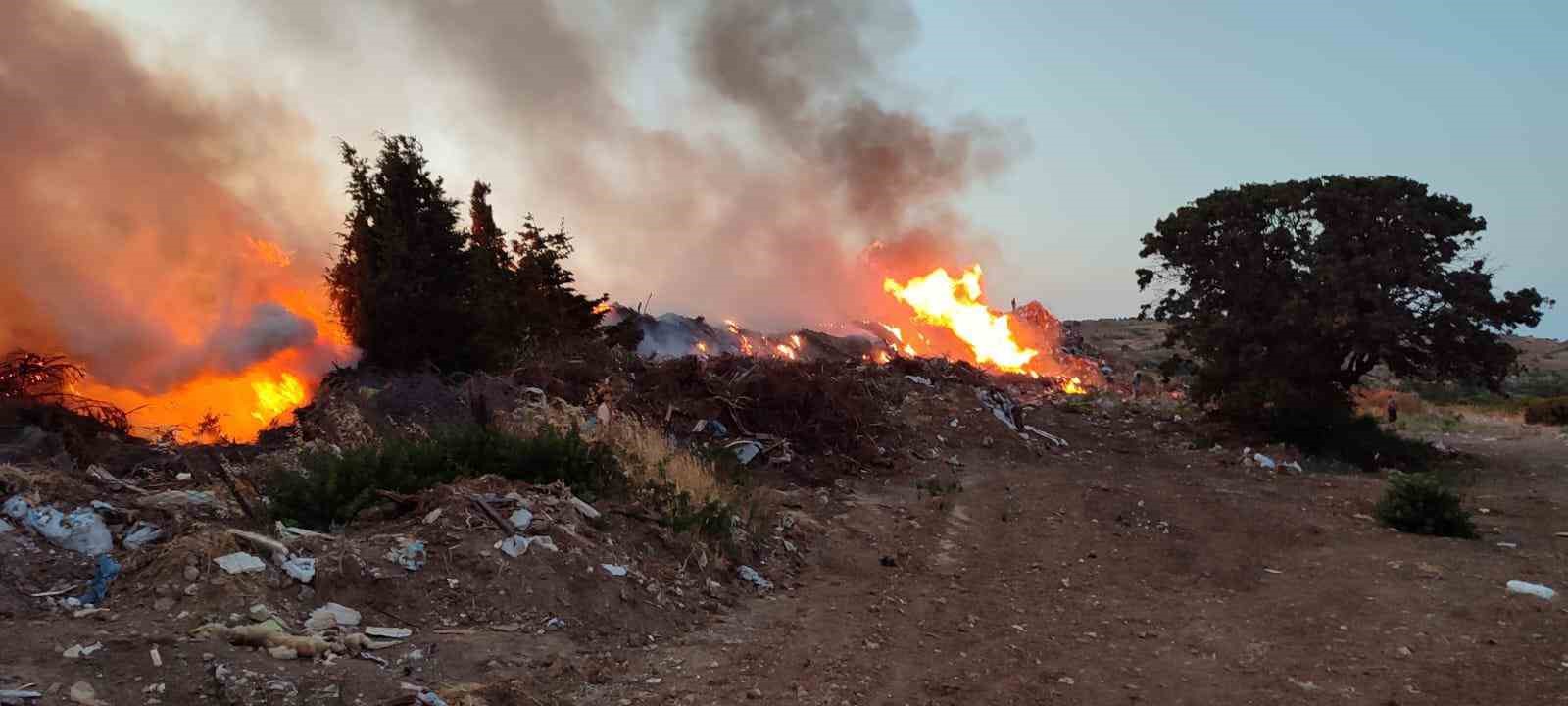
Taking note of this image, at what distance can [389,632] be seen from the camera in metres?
5.19

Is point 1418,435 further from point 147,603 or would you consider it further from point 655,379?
point 147,603

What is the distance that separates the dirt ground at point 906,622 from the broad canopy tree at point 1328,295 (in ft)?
22.9

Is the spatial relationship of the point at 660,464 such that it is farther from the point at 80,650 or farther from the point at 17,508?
the point at 80,650

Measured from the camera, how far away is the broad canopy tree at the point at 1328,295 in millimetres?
16594

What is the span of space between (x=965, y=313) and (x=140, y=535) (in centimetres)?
2777

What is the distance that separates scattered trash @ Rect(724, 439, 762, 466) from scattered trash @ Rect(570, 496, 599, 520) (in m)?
5.70

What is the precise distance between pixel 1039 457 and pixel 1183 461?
2785 millimetres

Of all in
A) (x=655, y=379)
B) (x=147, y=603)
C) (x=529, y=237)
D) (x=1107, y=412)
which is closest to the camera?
(x=147, y=603)

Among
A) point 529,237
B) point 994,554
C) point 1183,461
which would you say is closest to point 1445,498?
point 994,554

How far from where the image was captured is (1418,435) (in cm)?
2241

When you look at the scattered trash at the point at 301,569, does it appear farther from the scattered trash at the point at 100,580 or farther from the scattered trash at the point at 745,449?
the scattered trash at the point at 745,449

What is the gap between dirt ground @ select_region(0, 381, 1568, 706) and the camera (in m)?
4.65

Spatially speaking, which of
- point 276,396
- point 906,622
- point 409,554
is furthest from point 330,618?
point 276,396

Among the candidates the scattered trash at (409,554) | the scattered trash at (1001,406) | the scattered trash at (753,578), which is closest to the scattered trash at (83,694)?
the scattered trash at (409,554)
